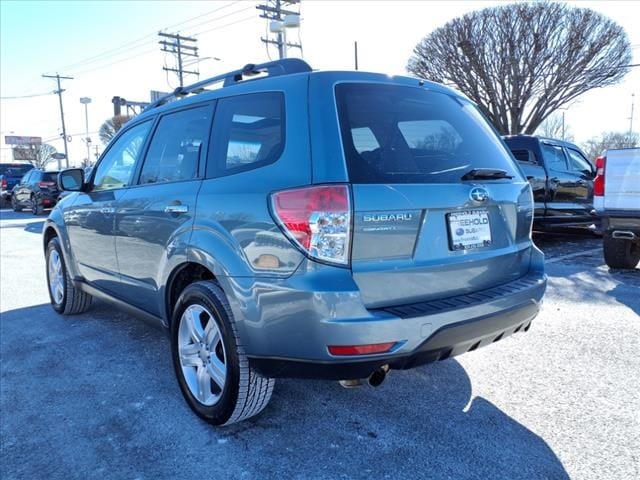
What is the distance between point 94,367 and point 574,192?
7.95 metres

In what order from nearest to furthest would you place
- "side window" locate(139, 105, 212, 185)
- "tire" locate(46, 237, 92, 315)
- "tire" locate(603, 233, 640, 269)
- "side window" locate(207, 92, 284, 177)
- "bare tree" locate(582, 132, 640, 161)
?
1. "side window" locate(207, 92, 284, 177)
2. "side window" locate(139, 105, 212, 185)
3. "tire" locate(46, 237, 92, 315)
4. "tire" locate(603, 233, 640, 269)
5. "bare tree" locate(582, 132, 640, 161)

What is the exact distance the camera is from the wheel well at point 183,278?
2915 mm

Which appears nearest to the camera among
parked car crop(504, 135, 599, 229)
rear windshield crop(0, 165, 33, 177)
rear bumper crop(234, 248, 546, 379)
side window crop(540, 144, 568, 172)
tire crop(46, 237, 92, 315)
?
rear bumper crop(234, 248, 546, 379)

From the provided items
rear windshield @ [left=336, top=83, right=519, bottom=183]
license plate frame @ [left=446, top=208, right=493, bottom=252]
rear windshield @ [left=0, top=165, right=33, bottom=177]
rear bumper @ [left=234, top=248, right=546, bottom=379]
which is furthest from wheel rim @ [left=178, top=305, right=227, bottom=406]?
rear windshield @ [left=0, top=165, right=33, bottom=177]

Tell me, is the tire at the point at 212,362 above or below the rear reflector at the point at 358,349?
below

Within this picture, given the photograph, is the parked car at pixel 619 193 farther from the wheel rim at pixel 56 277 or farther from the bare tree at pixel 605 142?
the bare tree at pixel 605 142

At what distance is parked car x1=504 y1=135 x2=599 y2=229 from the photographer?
8219 mm

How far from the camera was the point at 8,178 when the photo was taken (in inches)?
1045

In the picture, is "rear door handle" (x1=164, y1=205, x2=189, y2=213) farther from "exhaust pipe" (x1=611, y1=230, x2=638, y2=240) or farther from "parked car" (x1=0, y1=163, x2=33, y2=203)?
"parked car" (x1=0, y1=163, x2=33, y2=203)

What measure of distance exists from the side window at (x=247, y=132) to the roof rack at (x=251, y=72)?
0.19 meters

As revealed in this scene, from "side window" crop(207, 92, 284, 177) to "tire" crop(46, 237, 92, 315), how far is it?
2.81m

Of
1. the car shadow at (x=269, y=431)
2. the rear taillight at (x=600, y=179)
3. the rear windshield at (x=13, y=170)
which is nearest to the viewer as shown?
the car shadow at (x=269, y=431)

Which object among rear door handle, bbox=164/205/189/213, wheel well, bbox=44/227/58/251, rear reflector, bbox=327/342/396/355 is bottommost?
rear reflector, bbox=327/342/396/355

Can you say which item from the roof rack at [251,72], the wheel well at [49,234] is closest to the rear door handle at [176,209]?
the roof rack at [251,72]
